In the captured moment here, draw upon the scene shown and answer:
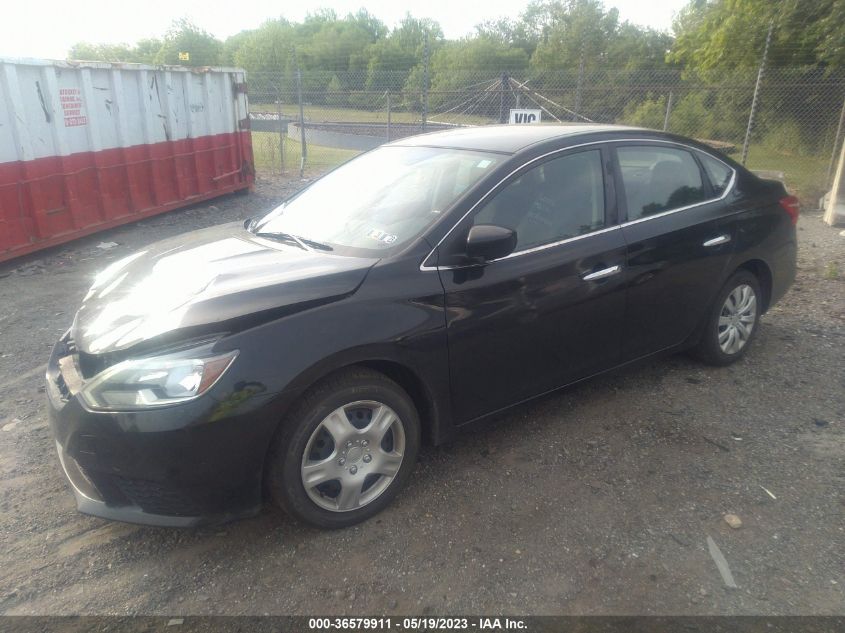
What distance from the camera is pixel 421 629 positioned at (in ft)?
7.53

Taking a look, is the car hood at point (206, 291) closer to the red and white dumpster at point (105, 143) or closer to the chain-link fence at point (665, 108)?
the red and white dumpster at point (105, 143)

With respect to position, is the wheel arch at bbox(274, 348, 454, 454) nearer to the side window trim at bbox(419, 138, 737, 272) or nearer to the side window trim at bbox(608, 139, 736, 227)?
the side window trim at bbox(419, 138, 737, 272)

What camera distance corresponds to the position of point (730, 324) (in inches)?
168

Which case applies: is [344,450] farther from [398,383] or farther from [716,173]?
[716,173]

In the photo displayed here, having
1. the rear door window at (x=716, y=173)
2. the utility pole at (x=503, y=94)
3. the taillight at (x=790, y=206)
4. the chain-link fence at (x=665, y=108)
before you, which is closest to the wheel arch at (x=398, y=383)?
the rear door window at (x=716, y=173)

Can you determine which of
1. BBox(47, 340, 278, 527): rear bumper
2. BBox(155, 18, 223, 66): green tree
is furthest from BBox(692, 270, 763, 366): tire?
BBox(155, 18, 223, 66): green tree

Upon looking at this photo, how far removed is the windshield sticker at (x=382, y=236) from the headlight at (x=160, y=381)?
0.97 m

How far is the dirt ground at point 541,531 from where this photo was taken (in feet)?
7.95

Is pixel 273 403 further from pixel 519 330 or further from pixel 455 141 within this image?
pixel 455 141

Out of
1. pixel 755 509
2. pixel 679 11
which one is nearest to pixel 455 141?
pixel 755 509

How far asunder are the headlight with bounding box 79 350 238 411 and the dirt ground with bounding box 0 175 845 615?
2.49ft

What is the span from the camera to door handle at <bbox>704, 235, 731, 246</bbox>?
12.8 feet

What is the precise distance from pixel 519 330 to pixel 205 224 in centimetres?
747

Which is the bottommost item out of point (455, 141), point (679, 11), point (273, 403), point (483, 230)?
point (273, 403)
